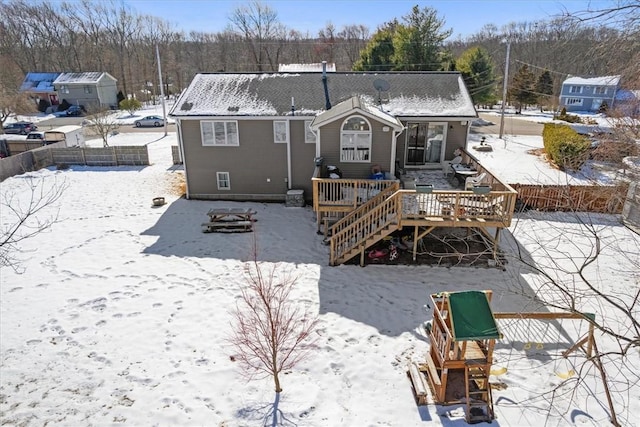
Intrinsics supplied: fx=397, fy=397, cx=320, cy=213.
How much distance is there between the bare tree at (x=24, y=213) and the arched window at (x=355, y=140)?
8.95 metres

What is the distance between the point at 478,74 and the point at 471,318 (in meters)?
33.4

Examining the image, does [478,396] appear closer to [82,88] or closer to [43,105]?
[82,88]

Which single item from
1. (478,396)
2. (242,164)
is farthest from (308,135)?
(478,396)

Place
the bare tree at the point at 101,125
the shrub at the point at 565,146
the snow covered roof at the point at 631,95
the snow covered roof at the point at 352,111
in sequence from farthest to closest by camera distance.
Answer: the bare tree at the point at 101,125, the shrub at the point at 565,146, the snow covered roof at the point at 631,95, the snow covered roof at the point at 352,111

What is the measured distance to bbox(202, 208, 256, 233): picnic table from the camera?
533 inches

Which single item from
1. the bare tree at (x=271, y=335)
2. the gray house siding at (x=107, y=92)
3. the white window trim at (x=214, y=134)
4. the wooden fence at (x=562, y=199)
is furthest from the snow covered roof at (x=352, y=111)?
the gray house siding at (x=107, y=92)

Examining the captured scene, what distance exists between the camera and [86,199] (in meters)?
16.7

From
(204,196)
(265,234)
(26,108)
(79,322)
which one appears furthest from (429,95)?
(26,108)

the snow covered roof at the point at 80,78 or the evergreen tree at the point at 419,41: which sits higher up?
the evergreen tree at the point at 419,41

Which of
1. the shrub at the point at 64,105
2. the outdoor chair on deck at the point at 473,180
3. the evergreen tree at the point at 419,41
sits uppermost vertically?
the evergreen tree at the point at 419,41

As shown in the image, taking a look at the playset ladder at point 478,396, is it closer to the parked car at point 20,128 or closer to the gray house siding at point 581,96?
the parked car at point 20,128

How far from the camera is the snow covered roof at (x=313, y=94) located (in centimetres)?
1527

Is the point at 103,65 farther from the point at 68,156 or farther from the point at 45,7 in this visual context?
the point at 68,156

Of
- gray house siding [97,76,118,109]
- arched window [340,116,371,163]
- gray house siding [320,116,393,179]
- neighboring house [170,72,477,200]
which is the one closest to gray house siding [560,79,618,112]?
neighboring house [170,72,477,200]
